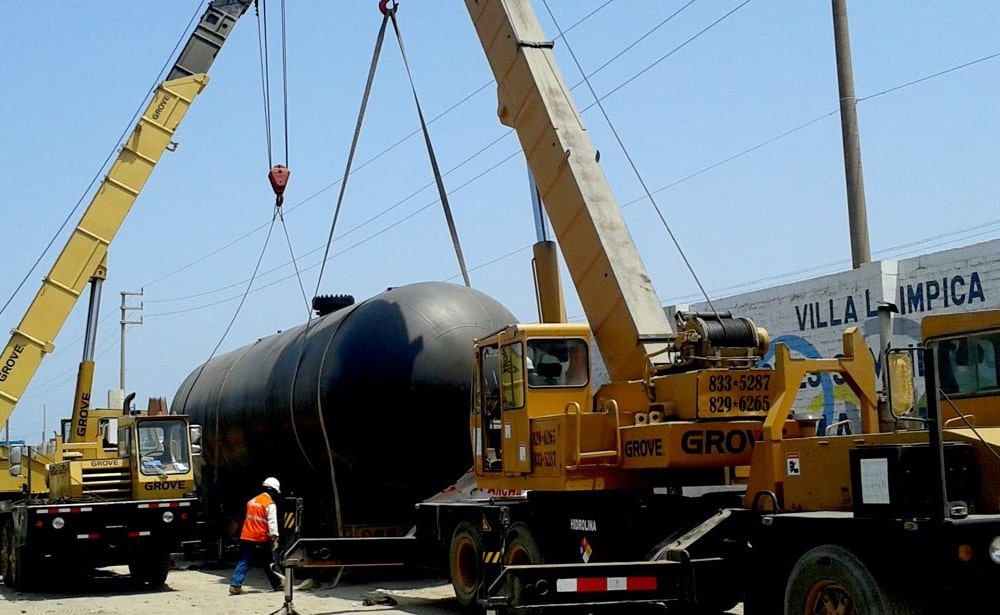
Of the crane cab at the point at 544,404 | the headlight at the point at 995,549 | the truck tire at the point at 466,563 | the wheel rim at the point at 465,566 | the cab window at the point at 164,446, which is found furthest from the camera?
the cab window at the point at 164,446

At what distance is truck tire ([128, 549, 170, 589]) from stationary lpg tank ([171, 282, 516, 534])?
209 centimetres

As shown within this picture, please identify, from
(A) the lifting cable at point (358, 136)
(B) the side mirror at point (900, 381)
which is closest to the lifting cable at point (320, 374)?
(A) the lifting cable at point (358, 136)

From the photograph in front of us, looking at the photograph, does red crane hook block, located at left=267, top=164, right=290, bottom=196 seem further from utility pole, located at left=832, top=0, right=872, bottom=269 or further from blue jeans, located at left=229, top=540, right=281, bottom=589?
utility pole, located at left=832, top=0, right=872, bottom=269

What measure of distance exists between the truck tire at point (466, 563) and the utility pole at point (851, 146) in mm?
7223

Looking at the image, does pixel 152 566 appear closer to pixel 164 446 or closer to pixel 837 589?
pixel 164 446

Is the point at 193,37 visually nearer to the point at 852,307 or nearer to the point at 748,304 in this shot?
the point at 748,304

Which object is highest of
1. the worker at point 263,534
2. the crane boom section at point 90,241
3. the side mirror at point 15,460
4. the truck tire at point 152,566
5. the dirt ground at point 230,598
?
the crane boom section at point 90,241

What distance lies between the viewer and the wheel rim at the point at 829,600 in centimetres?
724

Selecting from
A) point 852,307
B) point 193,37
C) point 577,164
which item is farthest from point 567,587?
point 193,37

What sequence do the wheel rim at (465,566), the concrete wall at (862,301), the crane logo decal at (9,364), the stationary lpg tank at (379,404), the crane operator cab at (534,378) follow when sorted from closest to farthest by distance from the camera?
the crane operator cab at (534,378)
the wheel rim at (465,566)
the stationary lpg tank at (379,404)
the concrete wall at (862,301)
the crane logo decal at (9,364)

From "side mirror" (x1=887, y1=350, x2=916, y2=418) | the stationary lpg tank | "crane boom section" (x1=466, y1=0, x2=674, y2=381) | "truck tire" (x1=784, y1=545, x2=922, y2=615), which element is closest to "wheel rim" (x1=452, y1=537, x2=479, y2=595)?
the stationary lpg tank

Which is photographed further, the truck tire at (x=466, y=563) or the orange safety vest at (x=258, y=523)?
the orange safety vest at (x=258, y=523)

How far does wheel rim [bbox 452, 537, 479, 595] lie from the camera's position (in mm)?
12836

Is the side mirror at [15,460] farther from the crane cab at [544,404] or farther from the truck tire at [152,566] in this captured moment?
the crane cab at [544,404]
